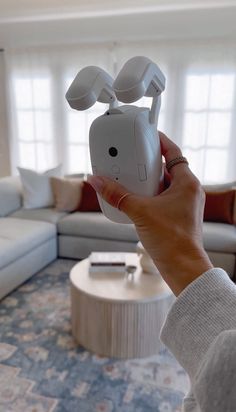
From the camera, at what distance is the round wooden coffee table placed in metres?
1.64

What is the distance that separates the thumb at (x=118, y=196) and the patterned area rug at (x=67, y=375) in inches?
48.0

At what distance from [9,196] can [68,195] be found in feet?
1.87

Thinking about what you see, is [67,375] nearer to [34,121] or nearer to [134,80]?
[134,80]

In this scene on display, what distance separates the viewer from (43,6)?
3.20 m

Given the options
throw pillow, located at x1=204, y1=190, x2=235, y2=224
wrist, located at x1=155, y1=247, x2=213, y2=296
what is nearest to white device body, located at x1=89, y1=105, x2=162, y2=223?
wrist, located at x1=155, y1=247, x2=213, y2=296

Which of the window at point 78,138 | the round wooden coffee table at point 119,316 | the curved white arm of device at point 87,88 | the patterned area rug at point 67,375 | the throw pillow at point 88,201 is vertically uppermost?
the curved white arm of device at point 87,88

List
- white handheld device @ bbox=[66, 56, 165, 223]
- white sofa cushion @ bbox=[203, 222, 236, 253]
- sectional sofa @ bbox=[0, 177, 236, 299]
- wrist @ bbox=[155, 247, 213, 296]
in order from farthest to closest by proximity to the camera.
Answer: white sofa cushion @ bbox=[203, 222, 236, 253]
sectional sofa @ bbox=[0, 177, 236, 299]
white handheld device @ bbox=[66, 56, 165, 223]
wrist @ bbox=[155, 247, 213, 296]

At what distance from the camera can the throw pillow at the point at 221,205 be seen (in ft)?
9.00

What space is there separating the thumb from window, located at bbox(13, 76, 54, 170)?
366 cm

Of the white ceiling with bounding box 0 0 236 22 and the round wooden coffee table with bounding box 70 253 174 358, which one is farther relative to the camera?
the white ceiling with bounding box 0 0 236 22

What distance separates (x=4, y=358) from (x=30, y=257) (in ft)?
3.07

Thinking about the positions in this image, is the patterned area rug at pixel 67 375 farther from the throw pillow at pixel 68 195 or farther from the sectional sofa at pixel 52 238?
the throw pillow at pixel 68 195

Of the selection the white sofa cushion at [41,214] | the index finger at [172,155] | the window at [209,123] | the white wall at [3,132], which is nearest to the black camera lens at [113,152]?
the index finger at [172,155]

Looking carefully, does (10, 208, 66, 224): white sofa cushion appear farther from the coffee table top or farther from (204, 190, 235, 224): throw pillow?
(204, 190, 235, 224): throw pillow
